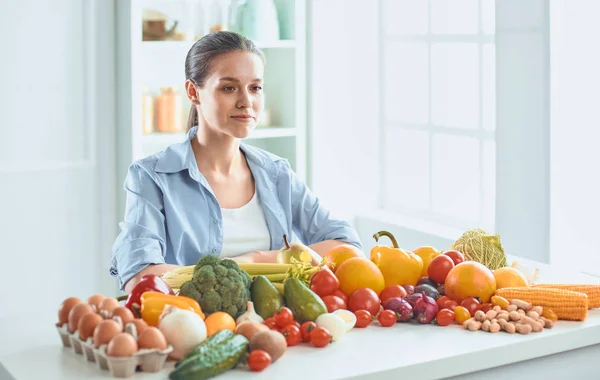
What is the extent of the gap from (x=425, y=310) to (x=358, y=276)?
0.59 ft

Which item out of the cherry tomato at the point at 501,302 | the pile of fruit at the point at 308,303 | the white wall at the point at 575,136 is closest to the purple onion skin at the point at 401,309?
the pile of fruit at the point at 308,303

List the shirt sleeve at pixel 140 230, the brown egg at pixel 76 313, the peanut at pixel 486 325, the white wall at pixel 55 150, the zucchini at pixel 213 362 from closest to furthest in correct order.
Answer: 1. the zucchini at pixel 213 362
2. the brown egg at pixel 76 313
3. the peanut at pixel 486 325
4. the shirt sleeve at pixel 140 230
5. the white wall at pixel 55 150

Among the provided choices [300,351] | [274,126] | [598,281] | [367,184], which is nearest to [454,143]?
[367,184]

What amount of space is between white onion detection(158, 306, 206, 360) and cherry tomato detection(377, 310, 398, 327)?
0.46 m

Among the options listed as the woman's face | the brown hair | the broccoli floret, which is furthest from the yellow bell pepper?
the brown hair

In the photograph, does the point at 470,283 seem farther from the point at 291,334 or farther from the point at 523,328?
the point at 291,334

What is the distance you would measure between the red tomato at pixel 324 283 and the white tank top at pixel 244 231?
2.16 feet

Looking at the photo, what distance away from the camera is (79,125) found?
4062mm

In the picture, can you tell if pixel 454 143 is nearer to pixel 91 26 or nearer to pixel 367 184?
pixel 367 184

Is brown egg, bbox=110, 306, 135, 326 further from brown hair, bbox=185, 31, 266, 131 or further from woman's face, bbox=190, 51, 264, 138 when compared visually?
brown hair, bbox=185, 31, 266, 131

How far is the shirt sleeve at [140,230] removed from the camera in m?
2.46

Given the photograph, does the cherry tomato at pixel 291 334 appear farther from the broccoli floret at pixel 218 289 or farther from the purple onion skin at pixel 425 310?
the purple onion skin at pixel 425 310

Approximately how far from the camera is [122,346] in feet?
5.47

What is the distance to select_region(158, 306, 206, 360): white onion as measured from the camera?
1.74m
